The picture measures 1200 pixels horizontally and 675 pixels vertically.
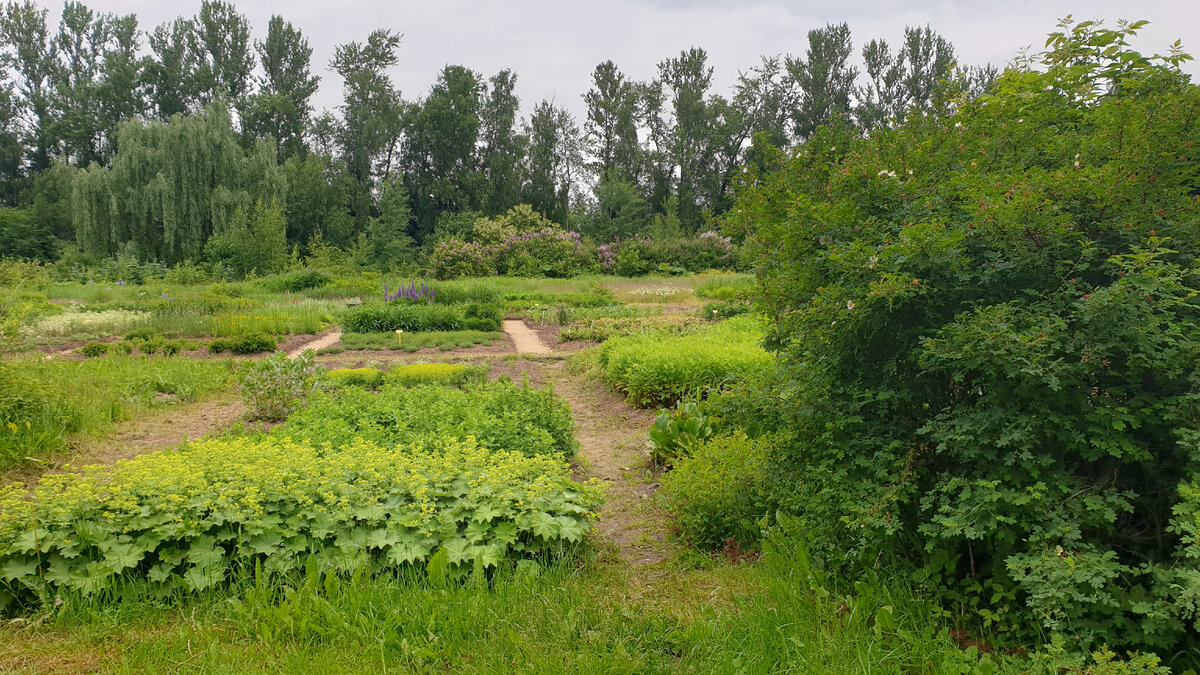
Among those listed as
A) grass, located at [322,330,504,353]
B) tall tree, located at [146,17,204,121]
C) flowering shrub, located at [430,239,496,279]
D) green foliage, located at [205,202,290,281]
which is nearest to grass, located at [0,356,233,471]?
grass, located at [322,330,504,353]

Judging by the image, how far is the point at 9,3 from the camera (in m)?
40.8

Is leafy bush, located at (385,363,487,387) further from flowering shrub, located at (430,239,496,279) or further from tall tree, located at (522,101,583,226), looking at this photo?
tall tree, located at (522,101,583,226)

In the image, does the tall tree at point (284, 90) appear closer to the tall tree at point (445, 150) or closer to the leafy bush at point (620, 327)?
the tall tree at point (445, 150)

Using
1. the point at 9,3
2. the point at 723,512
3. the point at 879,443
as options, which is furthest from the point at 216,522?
the point at 9,3

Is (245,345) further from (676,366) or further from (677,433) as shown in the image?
(677,433)

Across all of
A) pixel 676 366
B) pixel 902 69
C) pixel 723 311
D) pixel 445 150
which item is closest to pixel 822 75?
pixel 902 69

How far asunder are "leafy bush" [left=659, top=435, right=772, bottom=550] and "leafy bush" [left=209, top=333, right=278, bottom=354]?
9560 mm

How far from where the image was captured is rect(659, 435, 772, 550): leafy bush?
3795 mm

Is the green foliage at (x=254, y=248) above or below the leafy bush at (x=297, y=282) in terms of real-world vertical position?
above

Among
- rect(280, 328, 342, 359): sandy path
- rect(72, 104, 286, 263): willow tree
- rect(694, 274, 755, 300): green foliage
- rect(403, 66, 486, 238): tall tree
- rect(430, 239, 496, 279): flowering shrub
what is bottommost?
rect(280, 328, 342, 359): sandy path

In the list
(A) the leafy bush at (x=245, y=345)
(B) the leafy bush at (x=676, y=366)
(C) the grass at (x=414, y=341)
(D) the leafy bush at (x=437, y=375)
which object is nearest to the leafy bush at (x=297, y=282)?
(C) the grass at (x=414, y=341)

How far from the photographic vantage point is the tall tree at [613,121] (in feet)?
134

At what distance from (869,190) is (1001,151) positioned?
0.59m

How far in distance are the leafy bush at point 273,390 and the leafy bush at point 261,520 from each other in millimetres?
Result: 3219
